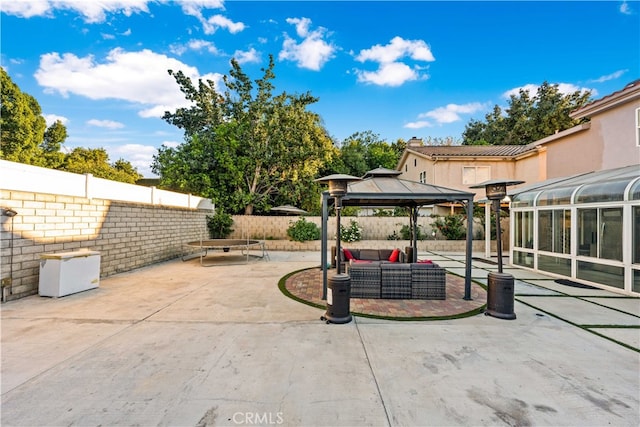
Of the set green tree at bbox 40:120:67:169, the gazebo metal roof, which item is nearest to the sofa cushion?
the gazebo metal roof

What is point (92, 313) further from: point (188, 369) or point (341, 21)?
point (341, 21)

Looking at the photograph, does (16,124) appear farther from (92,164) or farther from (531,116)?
(531,116)

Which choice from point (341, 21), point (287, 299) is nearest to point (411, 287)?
point (287, 299)

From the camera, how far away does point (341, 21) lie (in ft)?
38.8

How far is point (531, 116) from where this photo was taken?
1102 inches

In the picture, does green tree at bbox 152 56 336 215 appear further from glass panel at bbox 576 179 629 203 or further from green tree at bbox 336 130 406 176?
glass panel at bbox 576 179 629 203

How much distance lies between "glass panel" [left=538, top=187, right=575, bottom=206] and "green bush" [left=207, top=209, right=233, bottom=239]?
1428cm

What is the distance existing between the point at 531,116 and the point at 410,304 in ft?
106

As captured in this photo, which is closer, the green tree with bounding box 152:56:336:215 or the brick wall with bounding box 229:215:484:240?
the brick wall with bounding box 229:215:484:240

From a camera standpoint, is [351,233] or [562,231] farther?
[351,233]

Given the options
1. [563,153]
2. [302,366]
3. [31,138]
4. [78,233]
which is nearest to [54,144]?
[31,138]

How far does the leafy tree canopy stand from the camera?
1780cm

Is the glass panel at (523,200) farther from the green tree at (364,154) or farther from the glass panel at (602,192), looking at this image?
the green tree at (364,154)

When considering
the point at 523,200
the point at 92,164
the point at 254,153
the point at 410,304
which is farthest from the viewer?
the point at 92,164
